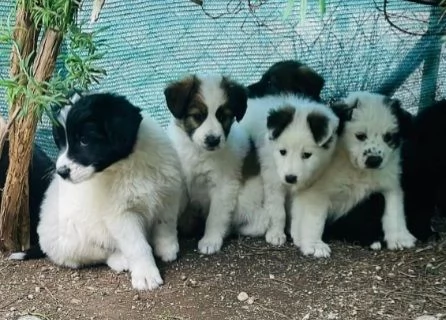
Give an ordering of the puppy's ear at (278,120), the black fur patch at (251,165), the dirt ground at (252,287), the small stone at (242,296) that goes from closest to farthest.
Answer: the dirt ground at (252,287), the small stone at (242,296), the puppy's ear at (278,120), the black fur patch at (251,165)

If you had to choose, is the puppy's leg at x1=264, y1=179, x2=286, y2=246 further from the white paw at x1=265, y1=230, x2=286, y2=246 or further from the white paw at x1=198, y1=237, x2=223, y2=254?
the white paw at x1=198, y1=237, x2=223, y2=254

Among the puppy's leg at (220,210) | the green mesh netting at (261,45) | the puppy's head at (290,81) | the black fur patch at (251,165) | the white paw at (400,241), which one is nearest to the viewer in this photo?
the white paw at (400,241)

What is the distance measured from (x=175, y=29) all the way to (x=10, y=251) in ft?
6.96

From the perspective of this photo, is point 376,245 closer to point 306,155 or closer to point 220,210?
point 306,155

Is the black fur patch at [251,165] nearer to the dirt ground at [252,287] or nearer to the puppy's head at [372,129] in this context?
the dirt ground at [252,287]

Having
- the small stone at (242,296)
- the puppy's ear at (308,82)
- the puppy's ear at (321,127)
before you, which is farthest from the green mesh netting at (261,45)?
the small stone at (242,296)

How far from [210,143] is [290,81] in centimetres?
117

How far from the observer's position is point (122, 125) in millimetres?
4402

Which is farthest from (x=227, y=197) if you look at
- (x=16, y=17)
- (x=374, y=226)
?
(x=16, y=17)

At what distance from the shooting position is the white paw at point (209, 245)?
5094 millimetres

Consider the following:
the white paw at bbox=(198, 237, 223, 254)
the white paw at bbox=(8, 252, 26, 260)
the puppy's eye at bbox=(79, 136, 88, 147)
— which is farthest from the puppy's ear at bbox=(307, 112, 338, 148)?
the white paw at bbox=(8, 252, 26, 260)

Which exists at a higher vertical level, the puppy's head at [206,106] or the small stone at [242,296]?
the puppy's head at [206,106]

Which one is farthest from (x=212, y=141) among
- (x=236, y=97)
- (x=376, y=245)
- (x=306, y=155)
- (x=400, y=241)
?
(x=400, y=241)

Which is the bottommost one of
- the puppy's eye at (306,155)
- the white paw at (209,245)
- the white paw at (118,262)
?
the white paw at (118,262)
